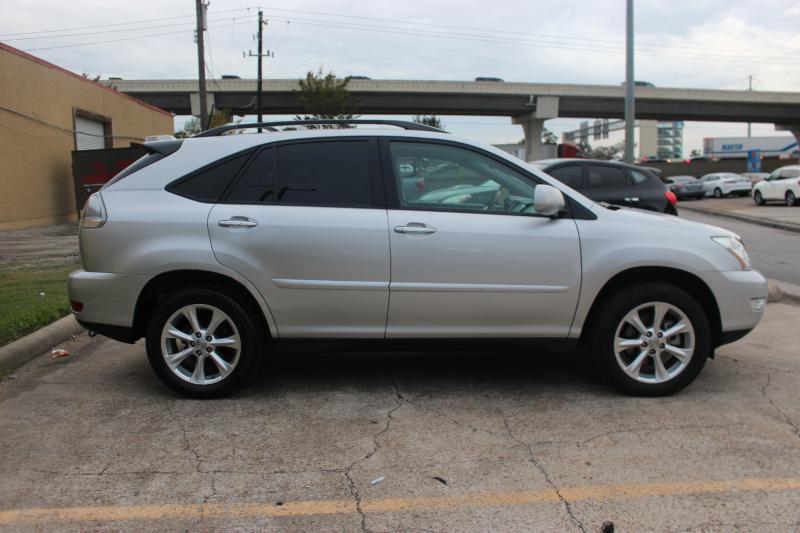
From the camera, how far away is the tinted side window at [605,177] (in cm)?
1049

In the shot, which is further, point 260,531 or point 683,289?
point 683,289

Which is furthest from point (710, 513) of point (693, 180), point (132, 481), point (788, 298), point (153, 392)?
point (693, 180)

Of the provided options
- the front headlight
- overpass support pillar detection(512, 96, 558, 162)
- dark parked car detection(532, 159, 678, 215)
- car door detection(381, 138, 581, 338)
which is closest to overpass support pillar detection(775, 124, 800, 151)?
overpass support pillar detection(512, 96, 558, 162)

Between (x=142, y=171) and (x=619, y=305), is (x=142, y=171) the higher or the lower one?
the higher one

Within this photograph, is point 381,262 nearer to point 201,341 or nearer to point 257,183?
point 257,183

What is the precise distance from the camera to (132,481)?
334 centimetres

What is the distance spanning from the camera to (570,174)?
10.3 meters

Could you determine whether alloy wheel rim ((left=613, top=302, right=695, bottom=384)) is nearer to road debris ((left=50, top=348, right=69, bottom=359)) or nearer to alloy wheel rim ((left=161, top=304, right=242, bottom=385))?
alloy wheel rim ((left=161, top=304, right=242, bottom=385))

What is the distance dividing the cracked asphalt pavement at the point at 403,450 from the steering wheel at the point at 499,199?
0.98 meters

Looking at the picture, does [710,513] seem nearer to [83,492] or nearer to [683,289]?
[683,289]

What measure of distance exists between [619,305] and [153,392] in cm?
325

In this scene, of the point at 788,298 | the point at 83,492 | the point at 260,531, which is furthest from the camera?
the point at 788,298

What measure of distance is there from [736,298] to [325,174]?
287cm

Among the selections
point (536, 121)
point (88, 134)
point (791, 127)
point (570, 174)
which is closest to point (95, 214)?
point (570, 174)
